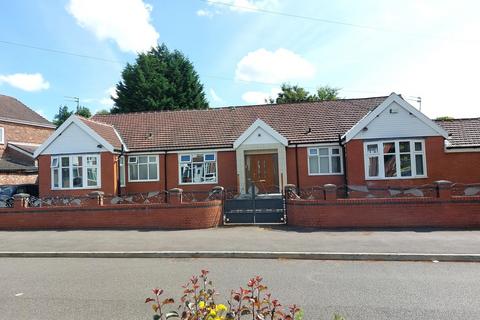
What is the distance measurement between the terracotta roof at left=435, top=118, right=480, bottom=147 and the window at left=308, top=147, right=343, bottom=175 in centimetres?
508

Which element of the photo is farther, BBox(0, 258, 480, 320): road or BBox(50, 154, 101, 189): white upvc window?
BBox(50, 154, 101, 189): white upvc window

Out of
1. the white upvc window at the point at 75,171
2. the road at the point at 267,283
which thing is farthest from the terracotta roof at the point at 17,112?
the road at the point at 267,283

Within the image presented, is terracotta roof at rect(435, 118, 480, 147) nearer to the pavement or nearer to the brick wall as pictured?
the brick wall

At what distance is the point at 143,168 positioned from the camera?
21.1 meters

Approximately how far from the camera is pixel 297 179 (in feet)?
64.3

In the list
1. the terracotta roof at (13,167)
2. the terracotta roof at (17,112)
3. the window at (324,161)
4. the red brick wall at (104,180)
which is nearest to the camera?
the window at (324,161)

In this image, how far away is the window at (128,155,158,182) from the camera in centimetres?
2094

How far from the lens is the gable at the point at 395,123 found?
1700 cm

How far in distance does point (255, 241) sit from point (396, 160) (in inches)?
367

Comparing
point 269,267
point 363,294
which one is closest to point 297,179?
point 269,267

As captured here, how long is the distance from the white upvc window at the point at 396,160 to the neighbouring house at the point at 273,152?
4 cm

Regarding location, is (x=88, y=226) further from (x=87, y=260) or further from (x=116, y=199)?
(x=87, y=260)

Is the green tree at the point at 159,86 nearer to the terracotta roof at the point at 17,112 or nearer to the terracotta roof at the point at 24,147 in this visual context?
the terracotta roof at the point at 17,112

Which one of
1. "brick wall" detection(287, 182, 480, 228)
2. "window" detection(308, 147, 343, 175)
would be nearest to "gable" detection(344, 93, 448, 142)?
"window" detection(308, 147, 343, 175)
